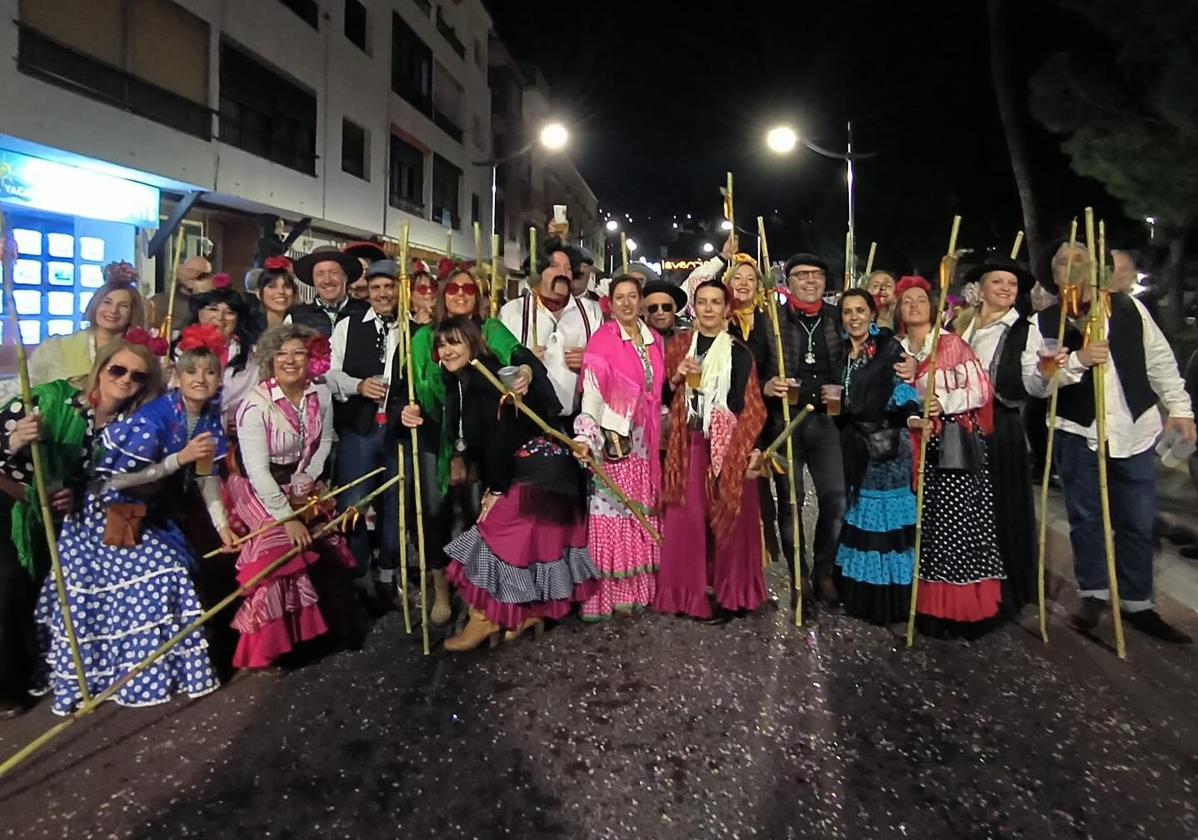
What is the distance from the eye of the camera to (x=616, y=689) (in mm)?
3742

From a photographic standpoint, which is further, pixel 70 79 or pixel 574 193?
pixel 574 193

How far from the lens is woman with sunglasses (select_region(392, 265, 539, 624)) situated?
4332mm

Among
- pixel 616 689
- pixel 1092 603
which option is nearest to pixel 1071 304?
pixel 1092 603

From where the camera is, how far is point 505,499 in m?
4.21

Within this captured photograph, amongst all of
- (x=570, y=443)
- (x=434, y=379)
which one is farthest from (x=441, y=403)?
(x=570, y=443)

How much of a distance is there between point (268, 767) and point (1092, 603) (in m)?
4.08

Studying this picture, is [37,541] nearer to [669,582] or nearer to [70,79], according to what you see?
[669,582]

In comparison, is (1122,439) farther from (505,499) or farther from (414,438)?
(414,438)

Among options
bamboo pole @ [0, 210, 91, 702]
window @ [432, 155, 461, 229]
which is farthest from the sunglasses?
window @ [432, 155, 461, 229]

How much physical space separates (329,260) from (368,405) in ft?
3.66

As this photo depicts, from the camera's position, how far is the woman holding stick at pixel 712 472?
4.38m

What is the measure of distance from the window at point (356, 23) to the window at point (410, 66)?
1648 mm

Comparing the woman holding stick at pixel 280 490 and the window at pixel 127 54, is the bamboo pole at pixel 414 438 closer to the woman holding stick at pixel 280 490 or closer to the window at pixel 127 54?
the woman holding stick at pixel 280 490

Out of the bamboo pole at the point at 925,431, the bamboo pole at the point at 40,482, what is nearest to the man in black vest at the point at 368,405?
the bamboo pole at the point at 40,482
